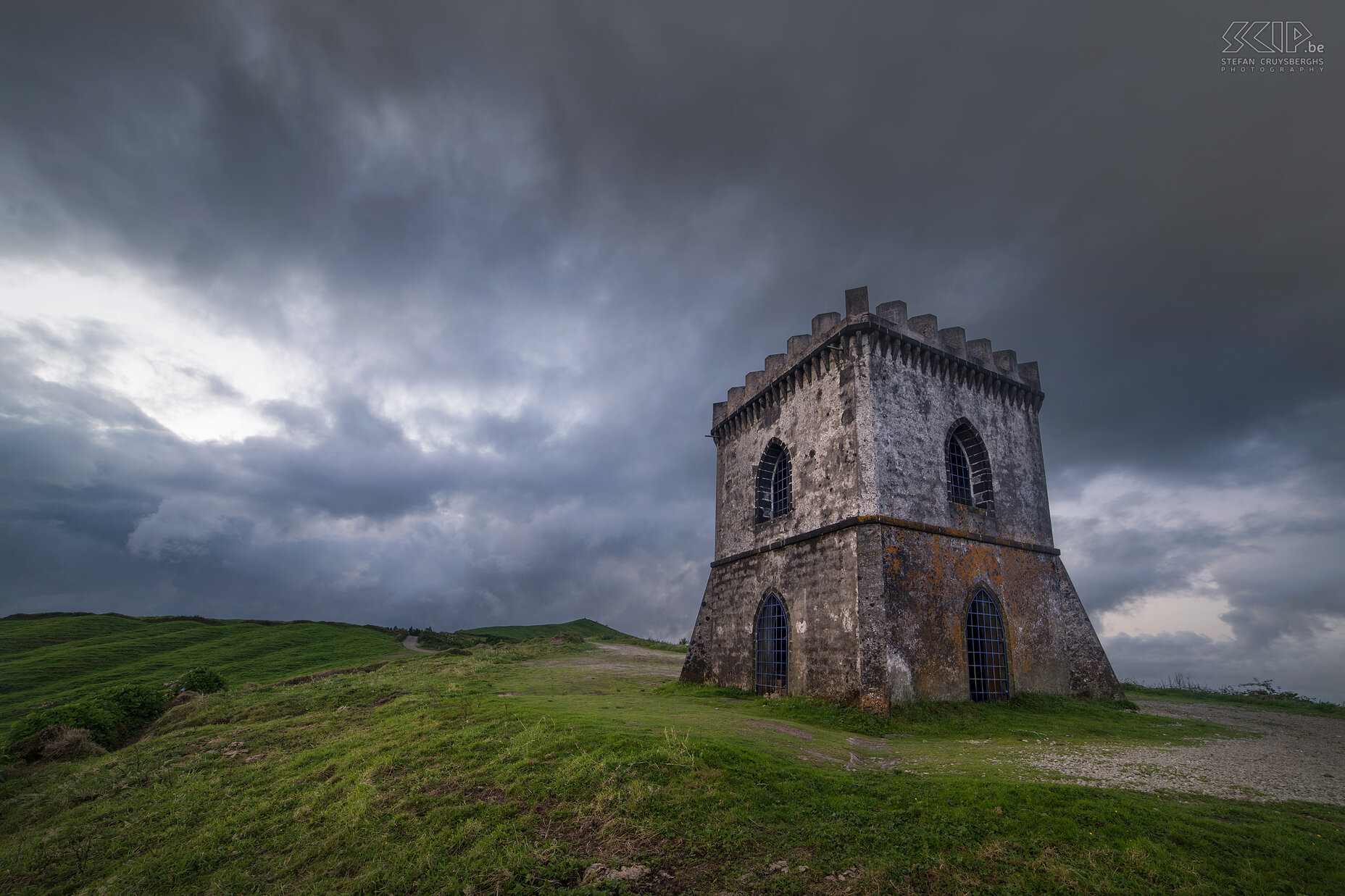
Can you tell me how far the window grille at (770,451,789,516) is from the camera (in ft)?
65.9

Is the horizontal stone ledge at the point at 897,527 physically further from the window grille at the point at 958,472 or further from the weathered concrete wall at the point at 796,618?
the window grille at the point at 958,472

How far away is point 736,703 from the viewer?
17000 mm

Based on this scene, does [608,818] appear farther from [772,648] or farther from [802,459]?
[802,459]

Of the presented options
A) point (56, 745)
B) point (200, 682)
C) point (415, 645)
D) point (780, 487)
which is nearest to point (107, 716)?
point (56, 745)

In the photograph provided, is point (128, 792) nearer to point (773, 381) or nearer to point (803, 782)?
point (803, 782)

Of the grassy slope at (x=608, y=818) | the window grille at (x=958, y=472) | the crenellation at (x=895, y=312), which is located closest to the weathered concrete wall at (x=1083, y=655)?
the window grille at (x=958, y=472)

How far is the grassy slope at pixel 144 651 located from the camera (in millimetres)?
22281

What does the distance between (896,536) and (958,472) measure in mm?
4812

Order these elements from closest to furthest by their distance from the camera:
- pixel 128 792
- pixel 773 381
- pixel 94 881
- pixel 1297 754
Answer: pixel 94 881, pixel 128 792, pixel 1297 754, pixel 773 381

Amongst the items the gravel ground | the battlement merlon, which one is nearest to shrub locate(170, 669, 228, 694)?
the battlement merlon

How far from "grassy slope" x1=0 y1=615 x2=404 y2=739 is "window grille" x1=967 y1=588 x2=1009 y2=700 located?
2735 centimetres

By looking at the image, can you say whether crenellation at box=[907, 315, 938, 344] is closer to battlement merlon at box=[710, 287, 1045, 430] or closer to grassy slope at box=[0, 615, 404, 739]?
battlement merlon at box=[710, 287, 1045, 430]

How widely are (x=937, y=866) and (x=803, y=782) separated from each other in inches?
93.9

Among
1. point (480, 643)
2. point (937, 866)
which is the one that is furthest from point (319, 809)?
point (480, 643)
